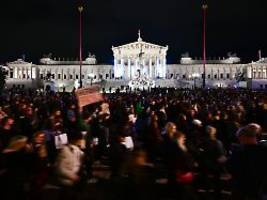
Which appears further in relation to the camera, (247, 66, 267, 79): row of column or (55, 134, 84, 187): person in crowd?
(247, 66, 267, 79): row of column

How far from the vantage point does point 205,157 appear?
9.49m

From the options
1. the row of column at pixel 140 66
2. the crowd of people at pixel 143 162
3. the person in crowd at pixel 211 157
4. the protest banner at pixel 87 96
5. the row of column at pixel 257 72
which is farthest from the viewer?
the row of column at pixel 140 66

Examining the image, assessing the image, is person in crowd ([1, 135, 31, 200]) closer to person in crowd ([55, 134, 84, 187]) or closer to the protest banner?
person in crowd ([55, 134, 84, 187])

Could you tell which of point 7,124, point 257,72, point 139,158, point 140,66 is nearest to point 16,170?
point 139,158

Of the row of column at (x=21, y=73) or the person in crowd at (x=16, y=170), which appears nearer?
the person in crowd at (x=16, y=170)

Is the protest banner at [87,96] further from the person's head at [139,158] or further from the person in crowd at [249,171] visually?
the person in crowd at [249,171]

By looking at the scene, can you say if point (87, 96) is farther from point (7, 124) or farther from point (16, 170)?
point (16, 170)

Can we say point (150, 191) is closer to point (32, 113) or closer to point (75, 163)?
point (75, 163)

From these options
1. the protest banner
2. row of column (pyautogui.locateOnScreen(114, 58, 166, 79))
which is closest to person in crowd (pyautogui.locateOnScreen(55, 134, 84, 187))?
the protest banner

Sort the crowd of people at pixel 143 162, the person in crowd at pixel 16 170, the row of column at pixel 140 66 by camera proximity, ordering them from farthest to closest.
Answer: the row of column at pixel 140 66 → the crowd of people at pixel 143 162 → the person in crowd at pixel 16 170

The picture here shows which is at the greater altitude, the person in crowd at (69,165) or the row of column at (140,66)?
the row of column at (140,66)

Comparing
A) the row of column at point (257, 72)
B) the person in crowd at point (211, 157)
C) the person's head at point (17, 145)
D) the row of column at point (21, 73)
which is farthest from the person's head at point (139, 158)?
the row of column at point (21, 73)

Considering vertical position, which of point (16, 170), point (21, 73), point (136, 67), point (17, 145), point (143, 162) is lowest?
point (16, 170)

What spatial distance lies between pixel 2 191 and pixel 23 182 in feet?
1.04
